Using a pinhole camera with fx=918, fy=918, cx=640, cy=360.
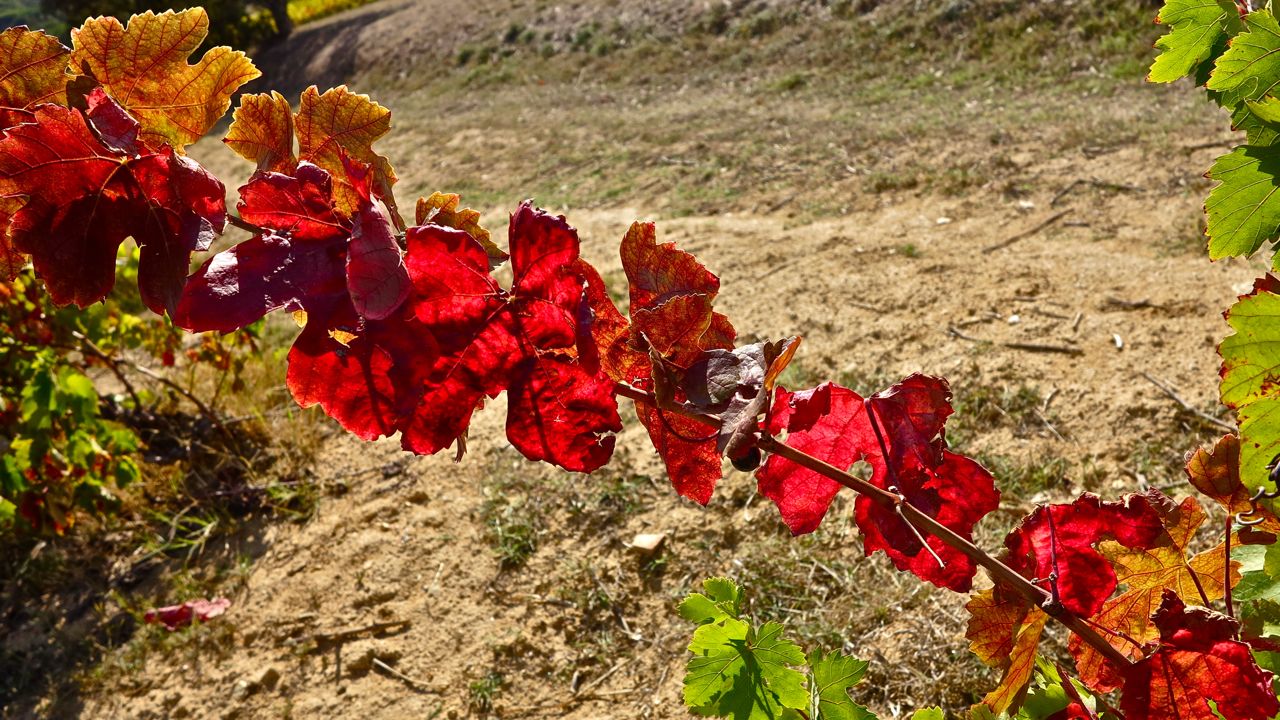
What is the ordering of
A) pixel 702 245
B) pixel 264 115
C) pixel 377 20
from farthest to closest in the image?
pixel 377 20
pixel 702 245
pixel 264 115

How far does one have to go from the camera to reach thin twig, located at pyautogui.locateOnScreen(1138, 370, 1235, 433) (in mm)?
2346

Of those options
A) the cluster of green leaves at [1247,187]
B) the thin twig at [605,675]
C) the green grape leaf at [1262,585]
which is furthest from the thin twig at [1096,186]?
the green grape leaf at [1262,585]

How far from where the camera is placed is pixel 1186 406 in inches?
98.2

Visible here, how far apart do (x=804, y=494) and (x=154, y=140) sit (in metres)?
0.75

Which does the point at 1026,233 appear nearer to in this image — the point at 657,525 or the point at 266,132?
the point at 657,525

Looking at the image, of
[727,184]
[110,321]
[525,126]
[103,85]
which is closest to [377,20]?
[525,126]

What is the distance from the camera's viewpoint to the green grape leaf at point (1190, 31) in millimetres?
1168

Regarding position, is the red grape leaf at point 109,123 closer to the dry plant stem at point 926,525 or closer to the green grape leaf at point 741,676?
the dry plant stem at point 926,525

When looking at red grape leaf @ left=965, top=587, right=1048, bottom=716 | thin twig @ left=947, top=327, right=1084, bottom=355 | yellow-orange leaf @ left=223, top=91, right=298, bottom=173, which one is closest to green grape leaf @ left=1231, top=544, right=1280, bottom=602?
red grape leaf @ left=965, top=587, right=1048, bottom=716

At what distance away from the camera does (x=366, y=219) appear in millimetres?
773

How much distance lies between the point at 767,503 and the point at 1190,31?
1662 millimetres

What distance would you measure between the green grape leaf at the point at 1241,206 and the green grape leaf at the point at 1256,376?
0.40 ft

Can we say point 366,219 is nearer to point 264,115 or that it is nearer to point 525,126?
point 264,115

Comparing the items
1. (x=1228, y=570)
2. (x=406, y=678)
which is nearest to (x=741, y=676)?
(x=1228, y=570)
